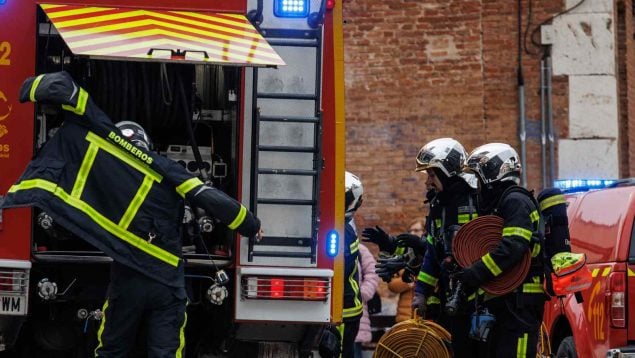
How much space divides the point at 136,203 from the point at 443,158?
262 centimetres

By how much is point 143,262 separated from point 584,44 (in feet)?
32.4

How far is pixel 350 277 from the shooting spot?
973cm

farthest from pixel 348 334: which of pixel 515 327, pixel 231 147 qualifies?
pixel 231 147

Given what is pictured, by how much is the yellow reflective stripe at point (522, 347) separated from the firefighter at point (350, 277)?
1.84m

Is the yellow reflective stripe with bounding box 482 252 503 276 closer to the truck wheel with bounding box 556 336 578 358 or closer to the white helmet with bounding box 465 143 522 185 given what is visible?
the white helmet with bounding box 465 143 522 185

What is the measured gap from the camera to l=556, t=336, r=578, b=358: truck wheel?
32.3ft

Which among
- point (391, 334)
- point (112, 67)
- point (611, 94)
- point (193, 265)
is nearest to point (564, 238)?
point (391, 334)

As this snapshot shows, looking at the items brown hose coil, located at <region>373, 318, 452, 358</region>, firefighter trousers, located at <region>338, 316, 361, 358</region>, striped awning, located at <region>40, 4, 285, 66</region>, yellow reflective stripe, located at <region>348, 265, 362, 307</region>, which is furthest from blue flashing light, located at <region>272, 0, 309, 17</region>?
firefighter trousers, located at <region>338, 316, 361, 358</region>

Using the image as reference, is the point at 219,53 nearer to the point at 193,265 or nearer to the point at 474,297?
the point at 193,265

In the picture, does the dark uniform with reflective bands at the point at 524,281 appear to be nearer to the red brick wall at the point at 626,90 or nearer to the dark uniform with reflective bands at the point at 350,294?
the dark uniform with reflective bands at the point at 350,294

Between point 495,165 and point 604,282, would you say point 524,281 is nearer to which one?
point 495,165

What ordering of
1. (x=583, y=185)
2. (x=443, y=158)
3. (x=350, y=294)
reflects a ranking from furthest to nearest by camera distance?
(x=583, y=185), (x=350, y=294), (x=443, y=158)

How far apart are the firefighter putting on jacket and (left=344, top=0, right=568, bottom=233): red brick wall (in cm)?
885

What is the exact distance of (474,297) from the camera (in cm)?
838
